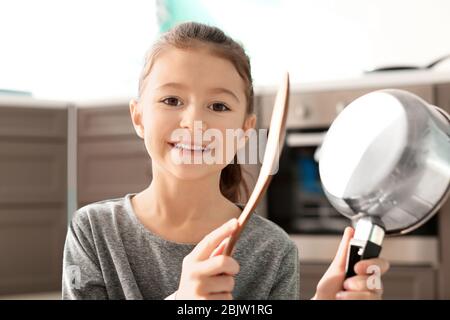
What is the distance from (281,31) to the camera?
1.83 metres

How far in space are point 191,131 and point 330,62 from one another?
144cm

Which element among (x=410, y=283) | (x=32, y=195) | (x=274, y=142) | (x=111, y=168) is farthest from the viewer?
(x=32, y=195)

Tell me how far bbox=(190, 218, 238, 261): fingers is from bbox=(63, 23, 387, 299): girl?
0.17 ft

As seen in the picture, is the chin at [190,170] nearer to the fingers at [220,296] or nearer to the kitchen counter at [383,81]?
the fingers at [220,296]

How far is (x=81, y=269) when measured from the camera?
1.52 ft

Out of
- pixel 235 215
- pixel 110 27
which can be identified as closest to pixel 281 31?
pixel 110 27

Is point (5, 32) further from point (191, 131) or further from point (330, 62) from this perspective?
point (191, 131)

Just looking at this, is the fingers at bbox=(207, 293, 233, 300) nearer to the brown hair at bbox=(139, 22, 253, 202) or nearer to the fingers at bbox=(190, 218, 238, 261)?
the fingers at bbox=(190, 218, 238, 261)

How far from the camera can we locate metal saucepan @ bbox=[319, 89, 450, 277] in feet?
1.20

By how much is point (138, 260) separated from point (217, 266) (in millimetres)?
118

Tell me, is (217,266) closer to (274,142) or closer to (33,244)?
(274,142)

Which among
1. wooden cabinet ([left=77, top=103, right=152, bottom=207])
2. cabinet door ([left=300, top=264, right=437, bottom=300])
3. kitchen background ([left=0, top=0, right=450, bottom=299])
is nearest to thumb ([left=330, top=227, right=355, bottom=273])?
kitchen background ([left=0, top=0, right=450, bottom=299])

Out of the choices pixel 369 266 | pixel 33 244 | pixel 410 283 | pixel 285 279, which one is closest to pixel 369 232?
pixel 369 266
